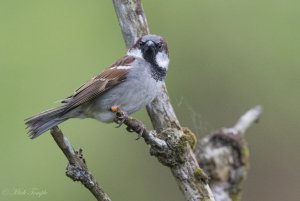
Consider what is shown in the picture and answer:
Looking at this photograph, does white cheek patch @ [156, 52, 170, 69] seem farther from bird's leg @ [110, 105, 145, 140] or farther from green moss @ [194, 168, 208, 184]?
green moss @ [194, 168, 208, 184]

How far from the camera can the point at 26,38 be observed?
7.80 m

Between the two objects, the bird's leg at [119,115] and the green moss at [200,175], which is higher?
the bird's leg at [119,115]

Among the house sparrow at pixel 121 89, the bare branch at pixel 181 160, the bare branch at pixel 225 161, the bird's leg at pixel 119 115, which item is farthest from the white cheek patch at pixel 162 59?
the bare branch at pixel 225 161

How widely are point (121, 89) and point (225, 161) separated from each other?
2.86ft

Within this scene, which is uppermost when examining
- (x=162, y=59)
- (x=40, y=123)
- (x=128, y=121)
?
(x=162, y=59)

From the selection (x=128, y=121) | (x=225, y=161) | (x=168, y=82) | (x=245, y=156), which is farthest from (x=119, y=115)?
(x=168, y=82)

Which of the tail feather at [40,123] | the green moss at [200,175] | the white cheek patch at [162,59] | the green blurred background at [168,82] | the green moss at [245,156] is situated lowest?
the green moss at [200,175]

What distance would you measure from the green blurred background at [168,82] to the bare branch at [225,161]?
1255 mm

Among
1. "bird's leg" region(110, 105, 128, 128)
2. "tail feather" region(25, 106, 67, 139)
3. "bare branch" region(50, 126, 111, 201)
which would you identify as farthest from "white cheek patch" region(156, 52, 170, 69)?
"bare branch" region(50, 126, 111, 201)

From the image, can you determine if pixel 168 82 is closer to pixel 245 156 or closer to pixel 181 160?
pixel 245 156

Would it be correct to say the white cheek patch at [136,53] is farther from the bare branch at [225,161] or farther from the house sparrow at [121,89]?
the bare branch at [225,161]

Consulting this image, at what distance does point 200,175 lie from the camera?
4.12 m

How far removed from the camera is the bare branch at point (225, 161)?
15.8ft

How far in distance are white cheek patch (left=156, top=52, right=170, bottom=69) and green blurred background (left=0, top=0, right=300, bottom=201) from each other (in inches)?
61.3
